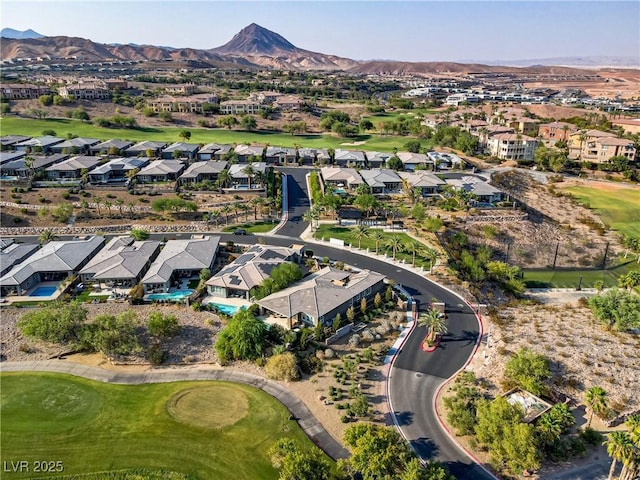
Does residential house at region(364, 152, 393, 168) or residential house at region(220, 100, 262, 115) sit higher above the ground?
residential house at region(220, 100, 262, 115)

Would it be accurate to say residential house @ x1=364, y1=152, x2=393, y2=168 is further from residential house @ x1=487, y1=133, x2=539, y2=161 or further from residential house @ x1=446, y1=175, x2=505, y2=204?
residential house @ x1=487, y1=133, x2=539, y2=161

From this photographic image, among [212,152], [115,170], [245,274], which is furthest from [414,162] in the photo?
[115,170]

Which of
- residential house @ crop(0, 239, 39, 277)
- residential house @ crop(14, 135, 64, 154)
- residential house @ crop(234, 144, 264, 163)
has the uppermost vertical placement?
residential house @ crop(14, 135, 64, 154)

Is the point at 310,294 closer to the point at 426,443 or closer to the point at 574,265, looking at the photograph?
the point at 426,443

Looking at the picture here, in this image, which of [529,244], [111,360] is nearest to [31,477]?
[111,360]

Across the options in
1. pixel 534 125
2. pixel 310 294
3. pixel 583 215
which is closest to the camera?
pixel 310 294

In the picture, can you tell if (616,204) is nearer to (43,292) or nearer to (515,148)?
(515,148)

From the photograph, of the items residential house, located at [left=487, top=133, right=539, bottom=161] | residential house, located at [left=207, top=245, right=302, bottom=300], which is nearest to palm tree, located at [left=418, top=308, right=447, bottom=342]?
residential house, located at [left=207, top=245, right=302, bottom=300]

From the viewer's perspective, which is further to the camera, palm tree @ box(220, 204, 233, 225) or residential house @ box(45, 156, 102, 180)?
residential house @ box(45, 156, 102, 180)
